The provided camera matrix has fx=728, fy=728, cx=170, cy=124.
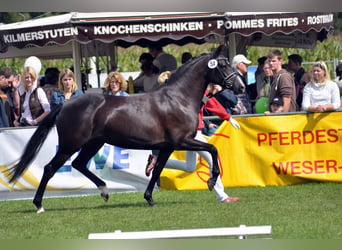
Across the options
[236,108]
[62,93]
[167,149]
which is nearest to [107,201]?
[167,149]

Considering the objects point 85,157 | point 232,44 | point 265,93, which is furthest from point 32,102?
point 232,44

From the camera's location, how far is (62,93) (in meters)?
11.3

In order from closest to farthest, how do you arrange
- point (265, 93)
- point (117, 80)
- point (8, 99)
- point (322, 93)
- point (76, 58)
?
1. point (117, 80)
2. point (322, 93)
3. point (265, 93)
4. point (8, 99)
5. point (76, 58)

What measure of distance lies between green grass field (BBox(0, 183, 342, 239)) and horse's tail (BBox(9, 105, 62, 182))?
0.59 metres

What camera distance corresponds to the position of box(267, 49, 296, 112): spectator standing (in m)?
11.2

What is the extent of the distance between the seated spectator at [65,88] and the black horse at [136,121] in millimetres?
1578

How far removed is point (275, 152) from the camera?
11203 mm

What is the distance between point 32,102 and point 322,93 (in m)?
4.50

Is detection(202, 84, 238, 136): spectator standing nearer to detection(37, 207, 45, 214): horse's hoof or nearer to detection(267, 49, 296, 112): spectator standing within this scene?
detection(267, 49, 296, 112): spectator standing

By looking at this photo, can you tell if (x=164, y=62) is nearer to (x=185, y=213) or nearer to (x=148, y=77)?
(x=148, y=77)

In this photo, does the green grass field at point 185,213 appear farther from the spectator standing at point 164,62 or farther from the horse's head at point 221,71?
the spectator standing at point 164,62

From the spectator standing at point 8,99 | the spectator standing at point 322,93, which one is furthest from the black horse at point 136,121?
the spectator standing at point 8,99

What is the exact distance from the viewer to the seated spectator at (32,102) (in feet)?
37.4

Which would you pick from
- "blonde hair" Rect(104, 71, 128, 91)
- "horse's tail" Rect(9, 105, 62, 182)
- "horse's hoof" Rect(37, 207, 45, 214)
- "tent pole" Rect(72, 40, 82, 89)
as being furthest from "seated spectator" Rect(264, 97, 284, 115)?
"tent pole" Rect(72, 40, 82, 89)
